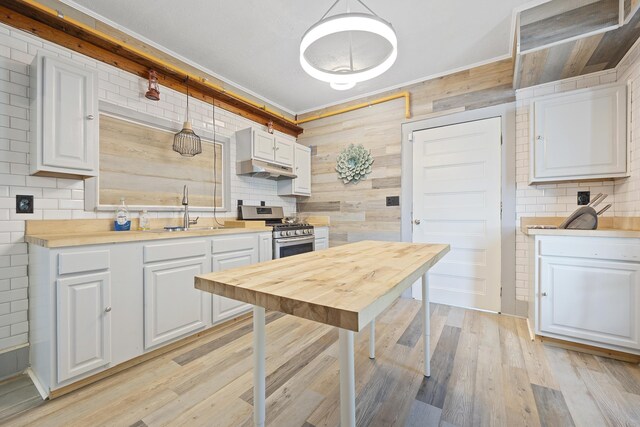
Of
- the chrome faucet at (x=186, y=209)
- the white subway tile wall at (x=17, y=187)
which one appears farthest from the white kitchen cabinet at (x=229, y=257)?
the white subway tile wall at (x=17, y=187)

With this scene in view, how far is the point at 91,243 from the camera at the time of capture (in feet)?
5.39

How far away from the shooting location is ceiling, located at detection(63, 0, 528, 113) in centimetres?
212

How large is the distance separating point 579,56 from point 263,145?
3.00 m

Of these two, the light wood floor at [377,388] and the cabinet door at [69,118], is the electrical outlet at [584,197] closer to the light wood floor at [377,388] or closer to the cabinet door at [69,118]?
the light wood floor at [377,388]

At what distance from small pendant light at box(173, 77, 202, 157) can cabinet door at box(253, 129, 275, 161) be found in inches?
24.3

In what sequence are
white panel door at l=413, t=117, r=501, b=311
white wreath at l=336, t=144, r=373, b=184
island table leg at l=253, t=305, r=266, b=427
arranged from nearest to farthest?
island table leg at l=253, t=305, r=266, b=427
white panel door at l=413, t=117, r=501, b=311
white wreath at l=336, t=144, r=373, b=184

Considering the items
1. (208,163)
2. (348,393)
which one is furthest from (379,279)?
(208,163)

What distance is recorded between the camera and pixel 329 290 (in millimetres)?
784

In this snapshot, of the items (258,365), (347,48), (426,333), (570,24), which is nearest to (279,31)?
(347,48)

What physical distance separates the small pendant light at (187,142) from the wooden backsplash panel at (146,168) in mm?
79

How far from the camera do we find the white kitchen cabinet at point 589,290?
185 centimetres

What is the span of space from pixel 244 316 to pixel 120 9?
2.83m

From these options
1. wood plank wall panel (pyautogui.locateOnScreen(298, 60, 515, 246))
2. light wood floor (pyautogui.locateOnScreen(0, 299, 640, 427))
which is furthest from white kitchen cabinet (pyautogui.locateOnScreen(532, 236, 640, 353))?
wood plank wall panel (pyautogui.locateOnScreen(298, 60, 515, 246))

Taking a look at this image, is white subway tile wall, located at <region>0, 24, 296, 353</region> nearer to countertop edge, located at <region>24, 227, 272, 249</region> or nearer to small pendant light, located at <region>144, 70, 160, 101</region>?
countertop edge, located at <region>24, 227, 272, 249</region>
